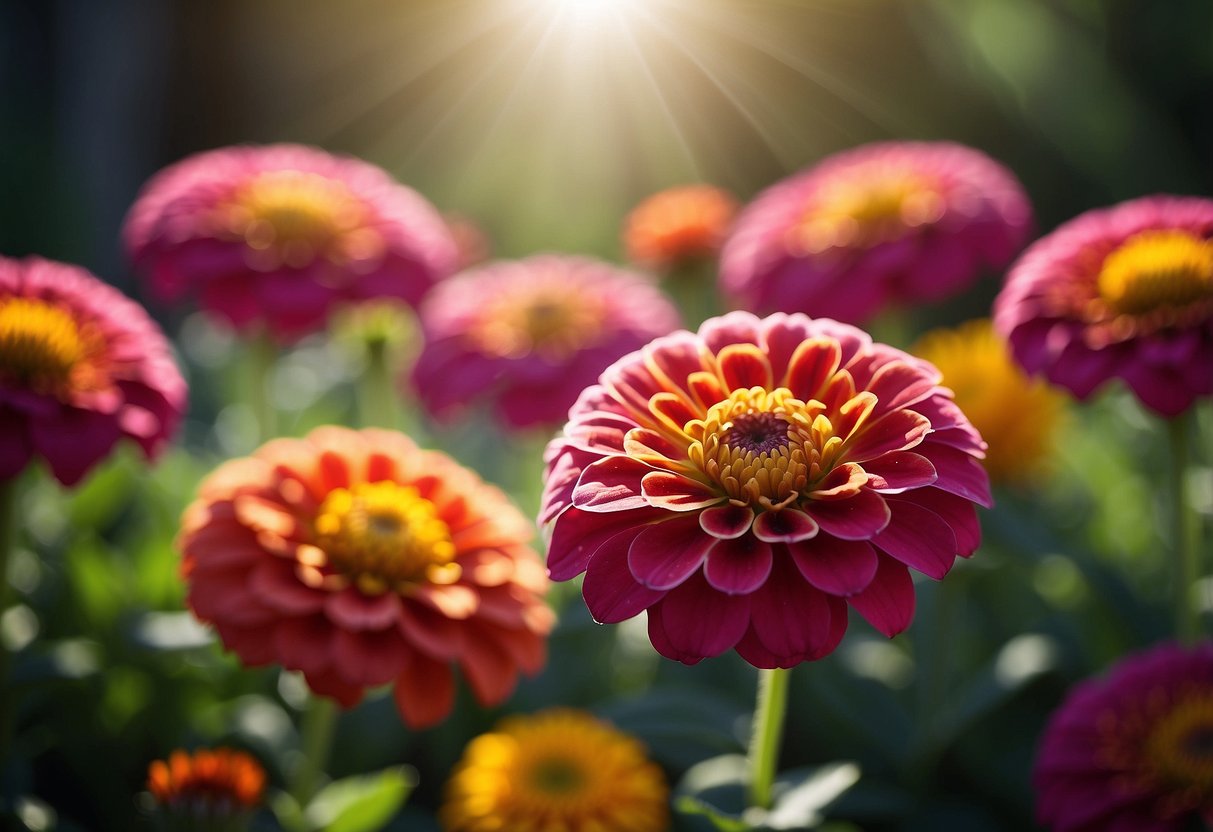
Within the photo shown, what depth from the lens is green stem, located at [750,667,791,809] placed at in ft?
4.05

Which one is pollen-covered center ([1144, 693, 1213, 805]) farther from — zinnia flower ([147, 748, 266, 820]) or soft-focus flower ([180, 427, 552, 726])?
zinnia flower ([147, 748, 266, 820])

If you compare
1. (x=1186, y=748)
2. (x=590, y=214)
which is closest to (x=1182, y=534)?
(x=1186, y=748)

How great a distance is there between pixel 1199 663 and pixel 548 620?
85 cm

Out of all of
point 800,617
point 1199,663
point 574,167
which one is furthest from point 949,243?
point 574,167

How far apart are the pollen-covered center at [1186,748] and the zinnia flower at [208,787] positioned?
1079mm

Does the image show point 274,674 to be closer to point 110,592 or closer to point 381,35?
point 110,592

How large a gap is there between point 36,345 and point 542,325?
89 cm

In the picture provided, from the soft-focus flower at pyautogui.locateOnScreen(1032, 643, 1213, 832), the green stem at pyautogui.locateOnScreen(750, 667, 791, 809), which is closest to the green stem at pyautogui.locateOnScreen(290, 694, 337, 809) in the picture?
the green stem at pyautogui.locateOnScreen(750, 667, 791, 809)

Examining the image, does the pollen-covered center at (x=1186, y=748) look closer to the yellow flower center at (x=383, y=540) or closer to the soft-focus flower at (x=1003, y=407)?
the soft-focus flower at (x=1003, y=407)

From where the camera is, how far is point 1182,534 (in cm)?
155

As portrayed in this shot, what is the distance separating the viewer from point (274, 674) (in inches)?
74.5

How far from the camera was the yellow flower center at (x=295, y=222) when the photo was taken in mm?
2008

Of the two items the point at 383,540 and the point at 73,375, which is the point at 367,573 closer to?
the point at 383,540

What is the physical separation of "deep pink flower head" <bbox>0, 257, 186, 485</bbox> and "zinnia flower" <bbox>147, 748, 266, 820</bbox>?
0.39 m
